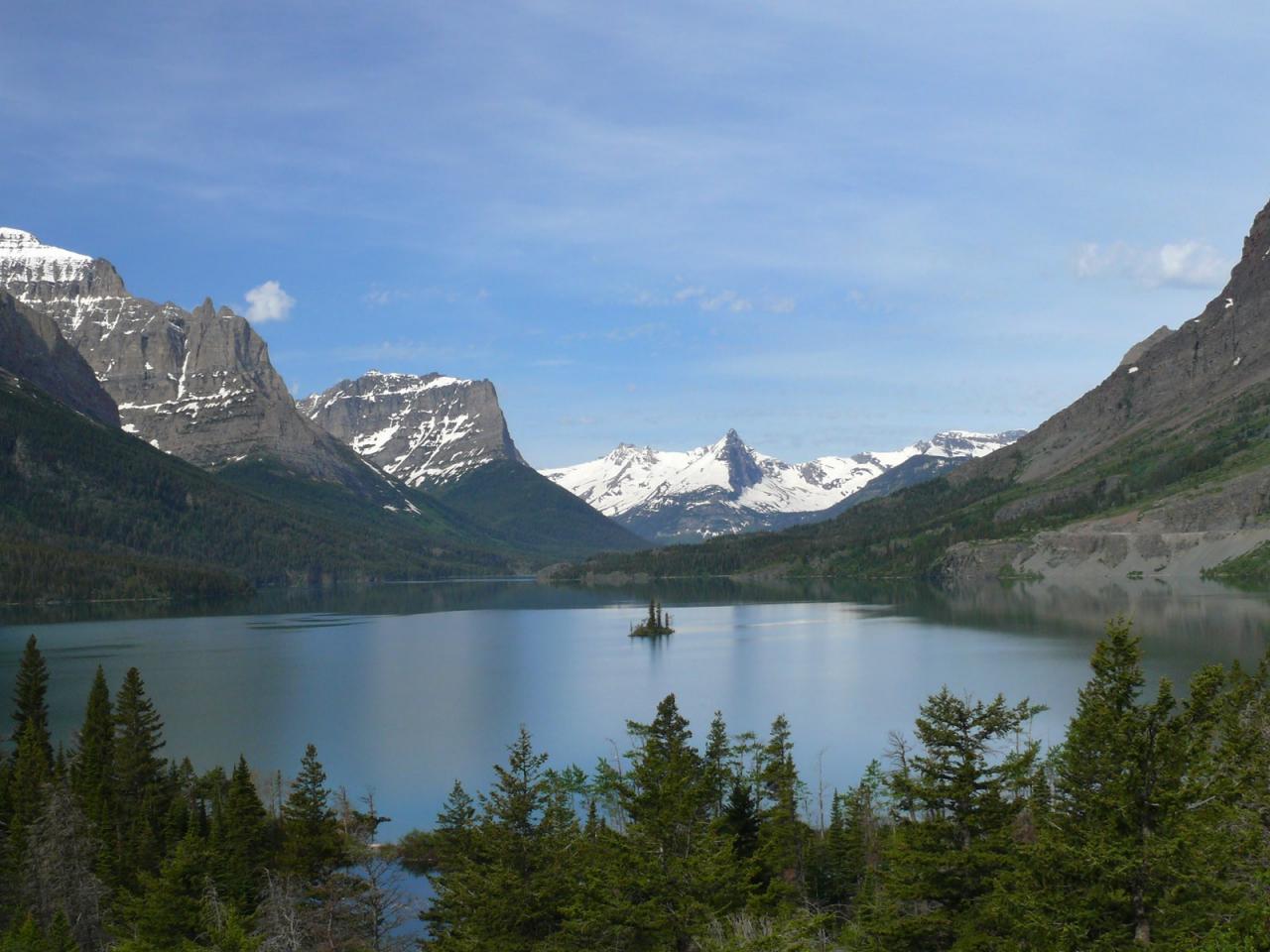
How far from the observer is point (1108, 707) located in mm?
26750

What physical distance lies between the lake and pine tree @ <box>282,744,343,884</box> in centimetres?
1398

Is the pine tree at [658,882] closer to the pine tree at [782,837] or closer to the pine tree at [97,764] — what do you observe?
the pine tree at [782,837]

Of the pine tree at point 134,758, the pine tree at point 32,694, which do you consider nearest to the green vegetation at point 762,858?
the pine tree at point 134,758

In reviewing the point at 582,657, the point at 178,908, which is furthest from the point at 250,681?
the point at 178,908

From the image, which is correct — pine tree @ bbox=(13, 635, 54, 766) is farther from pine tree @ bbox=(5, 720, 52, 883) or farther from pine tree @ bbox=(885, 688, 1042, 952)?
pine tree @ bbox=(885, 688, 1042, 952)

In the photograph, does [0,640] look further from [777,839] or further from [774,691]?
[777,839]

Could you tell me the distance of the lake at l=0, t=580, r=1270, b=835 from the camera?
88.9 meters

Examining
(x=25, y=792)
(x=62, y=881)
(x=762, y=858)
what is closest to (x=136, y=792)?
(x=25, y=792)

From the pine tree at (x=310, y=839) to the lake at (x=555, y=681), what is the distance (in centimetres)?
1398

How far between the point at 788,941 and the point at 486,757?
211ft

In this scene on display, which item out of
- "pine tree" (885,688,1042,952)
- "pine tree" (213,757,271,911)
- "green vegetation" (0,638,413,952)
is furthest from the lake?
"pine tree" (885,688,1042,952)

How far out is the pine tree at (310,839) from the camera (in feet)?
173

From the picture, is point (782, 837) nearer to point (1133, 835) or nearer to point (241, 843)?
point (241, 843)

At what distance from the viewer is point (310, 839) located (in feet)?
176
